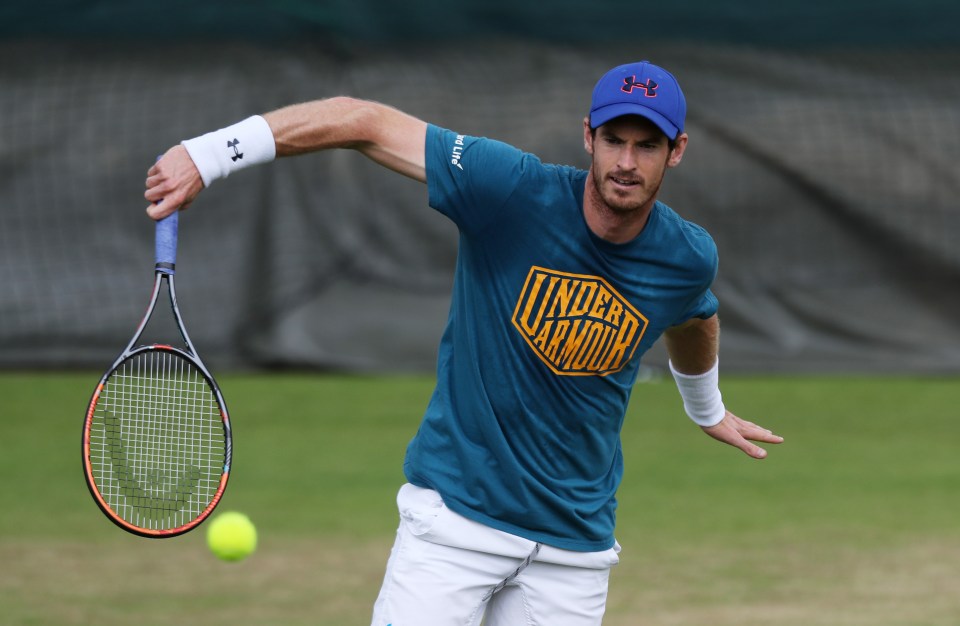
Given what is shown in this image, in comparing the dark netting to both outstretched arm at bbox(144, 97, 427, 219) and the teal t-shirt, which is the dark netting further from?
outstretched arm at bbox(144, 97, 427, 219)

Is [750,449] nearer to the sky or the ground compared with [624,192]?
nearer to the ground

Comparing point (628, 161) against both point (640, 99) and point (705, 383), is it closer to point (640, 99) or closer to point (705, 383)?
point (640, 99)

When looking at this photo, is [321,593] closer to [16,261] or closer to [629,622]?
[629,622]

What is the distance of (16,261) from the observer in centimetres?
1094

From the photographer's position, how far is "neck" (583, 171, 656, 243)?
3652 millimetres

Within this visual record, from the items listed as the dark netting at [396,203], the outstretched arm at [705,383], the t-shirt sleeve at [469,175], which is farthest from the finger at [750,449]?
the dark netting at [396,203]

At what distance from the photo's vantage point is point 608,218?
12.0 ft

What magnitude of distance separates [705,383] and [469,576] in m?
1.01

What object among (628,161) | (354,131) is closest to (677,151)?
(628,161)

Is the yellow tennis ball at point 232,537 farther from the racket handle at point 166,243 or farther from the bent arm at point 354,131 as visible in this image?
the bent arm at point 354,131

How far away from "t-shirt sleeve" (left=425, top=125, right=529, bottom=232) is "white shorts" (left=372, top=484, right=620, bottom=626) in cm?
70

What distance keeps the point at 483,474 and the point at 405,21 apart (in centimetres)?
863

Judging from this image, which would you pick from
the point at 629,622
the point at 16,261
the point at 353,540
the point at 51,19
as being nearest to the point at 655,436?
the point at 353,540

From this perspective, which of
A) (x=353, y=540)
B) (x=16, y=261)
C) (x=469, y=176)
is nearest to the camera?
(x=469, y=176)
